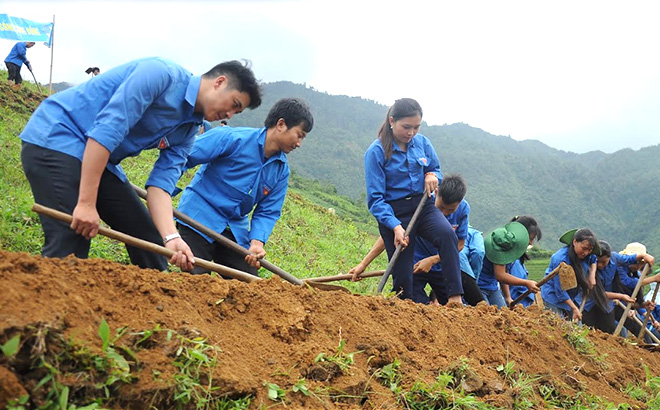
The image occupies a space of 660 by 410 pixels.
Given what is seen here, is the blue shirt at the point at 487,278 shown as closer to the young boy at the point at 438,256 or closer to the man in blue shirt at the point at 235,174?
the young boy at the point at 438,256

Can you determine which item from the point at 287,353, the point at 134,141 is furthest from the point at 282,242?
the point at 287,353

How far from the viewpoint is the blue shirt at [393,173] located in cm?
465

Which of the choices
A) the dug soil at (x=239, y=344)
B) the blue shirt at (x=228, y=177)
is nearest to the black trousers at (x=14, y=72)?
the blue shirt at (x=228, y=177)

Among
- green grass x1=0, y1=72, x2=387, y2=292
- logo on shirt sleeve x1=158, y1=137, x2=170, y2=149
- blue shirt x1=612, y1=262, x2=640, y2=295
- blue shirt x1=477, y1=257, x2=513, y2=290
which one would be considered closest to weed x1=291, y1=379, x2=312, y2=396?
logo on shirt sleeve x1=158, y1=137, x2=170, y2=149

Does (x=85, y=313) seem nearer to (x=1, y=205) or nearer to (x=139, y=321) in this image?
(x=139, y=321)

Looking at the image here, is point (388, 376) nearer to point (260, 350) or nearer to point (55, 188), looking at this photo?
point (260, 350)

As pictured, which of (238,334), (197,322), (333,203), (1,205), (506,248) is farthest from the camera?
(333,203)

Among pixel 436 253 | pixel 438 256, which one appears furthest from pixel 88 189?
pixel 436 253

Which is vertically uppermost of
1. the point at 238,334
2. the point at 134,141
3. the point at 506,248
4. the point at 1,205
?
the point at 134,141

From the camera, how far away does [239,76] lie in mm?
2961

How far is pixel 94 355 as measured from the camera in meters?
1.73

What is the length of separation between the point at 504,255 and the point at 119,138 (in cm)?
412

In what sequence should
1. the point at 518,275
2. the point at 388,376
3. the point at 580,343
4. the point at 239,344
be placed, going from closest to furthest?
1. the point at 239,344
2. the point at 388,376
3. the point at 580,343
4. the point at 518,275

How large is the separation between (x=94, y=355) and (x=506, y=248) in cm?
463
